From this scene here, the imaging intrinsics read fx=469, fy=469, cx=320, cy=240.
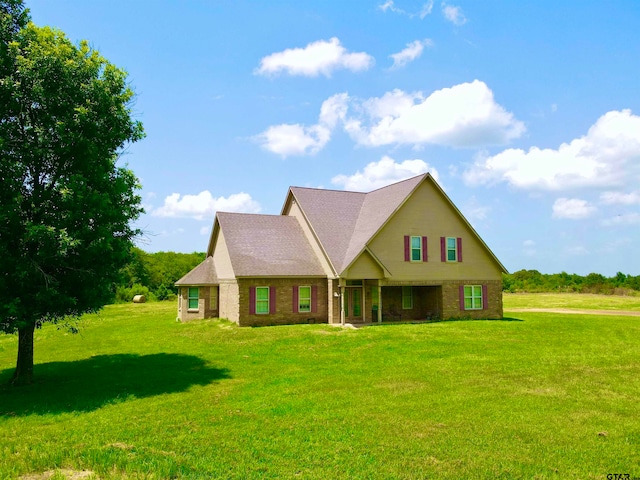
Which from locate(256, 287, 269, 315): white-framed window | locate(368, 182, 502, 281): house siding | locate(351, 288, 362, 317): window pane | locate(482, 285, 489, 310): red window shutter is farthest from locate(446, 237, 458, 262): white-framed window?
locate(256, 287, 269, 315): white-framed window

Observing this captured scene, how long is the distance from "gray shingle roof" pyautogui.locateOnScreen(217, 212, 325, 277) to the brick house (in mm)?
64

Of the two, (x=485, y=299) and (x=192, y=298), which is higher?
(x=192, y=298)

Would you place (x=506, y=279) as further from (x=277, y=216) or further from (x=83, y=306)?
(x=83, y=306)

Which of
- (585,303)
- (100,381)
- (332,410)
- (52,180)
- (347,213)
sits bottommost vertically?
(100,381)

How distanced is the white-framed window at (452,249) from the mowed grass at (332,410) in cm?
983

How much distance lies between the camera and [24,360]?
14.2 meters

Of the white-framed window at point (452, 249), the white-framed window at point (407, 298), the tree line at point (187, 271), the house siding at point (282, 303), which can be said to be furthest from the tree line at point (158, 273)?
the white-framed window at point (452, 249)

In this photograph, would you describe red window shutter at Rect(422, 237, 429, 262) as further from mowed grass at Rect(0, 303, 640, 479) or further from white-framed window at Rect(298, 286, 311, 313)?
mowed grass at Rect(0, 303, 640, 479)

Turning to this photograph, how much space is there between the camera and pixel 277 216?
32500mm

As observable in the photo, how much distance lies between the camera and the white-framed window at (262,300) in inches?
1027

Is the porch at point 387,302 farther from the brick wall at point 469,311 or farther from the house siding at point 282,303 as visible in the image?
the house siding at point 282,303

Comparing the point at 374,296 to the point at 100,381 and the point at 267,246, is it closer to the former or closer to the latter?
the point at 267,246

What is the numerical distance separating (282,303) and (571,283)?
5979 centimetres

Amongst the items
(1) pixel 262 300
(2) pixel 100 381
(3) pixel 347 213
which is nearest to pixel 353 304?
(1) pixel 262 300
